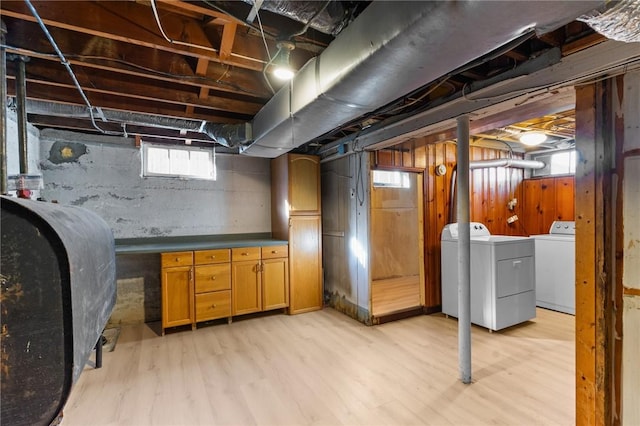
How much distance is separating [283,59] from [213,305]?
280 cm

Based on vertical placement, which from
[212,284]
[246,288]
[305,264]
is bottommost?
[246,288]

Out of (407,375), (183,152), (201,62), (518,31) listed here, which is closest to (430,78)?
(518,31)

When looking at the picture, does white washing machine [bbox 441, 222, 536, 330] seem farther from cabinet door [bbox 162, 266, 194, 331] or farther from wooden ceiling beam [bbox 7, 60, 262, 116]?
cabinet door [bbox 162, 266, 194, 331]

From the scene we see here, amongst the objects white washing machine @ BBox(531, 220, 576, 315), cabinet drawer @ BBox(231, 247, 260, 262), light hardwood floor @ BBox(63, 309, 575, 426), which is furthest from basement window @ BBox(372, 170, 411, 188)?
light hardwood floor @ BBox(63, 309, 575, 426)

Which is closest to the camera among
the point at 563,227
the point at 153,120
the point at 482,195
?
the point at 153,120

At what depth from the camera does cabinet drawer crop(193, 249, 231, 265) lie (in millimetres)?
3395

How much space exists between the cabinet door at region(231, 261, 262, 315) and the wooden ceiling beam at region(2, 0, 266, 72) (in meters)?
2.42

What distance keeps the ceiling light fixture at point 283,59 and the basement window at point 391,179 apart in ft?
11.1

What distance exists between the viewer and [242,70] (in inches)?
92.6

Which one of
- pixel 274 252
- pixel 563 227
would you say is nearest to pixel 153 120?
pixel 274 252

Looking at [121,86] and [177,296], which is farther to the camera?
[177,296]

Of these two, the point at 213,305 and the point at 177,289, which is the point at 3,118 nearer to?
the point at 177,289

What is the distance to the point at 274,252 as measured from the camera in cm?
381

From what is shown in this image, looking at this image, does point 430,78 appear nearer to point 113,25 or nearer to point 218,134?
point 113,25
